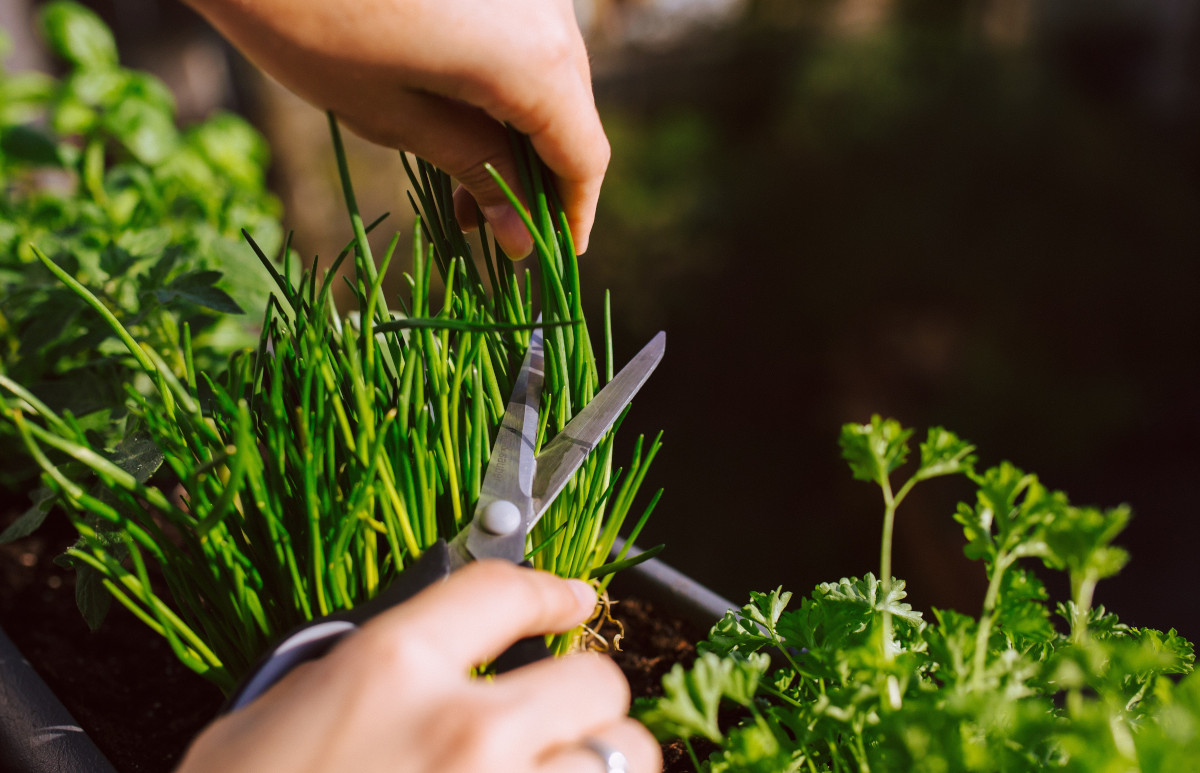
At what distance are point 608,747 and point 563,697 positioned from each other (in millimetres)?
28

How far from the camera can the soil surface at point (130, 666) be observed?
548 mm

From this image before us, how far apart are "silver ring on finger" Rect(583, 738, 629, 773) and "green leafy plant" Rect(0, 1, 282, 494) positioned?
14.9 inches

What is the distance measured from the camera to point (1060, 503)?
1.16ft

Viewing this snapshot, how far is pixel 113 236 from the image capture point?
853 mm

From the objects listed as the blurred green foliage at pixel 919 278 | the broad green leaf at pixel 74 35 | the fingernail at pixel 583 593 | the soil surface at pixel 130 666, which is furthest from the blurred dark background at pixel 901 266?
the fingernail at pixel 583 593

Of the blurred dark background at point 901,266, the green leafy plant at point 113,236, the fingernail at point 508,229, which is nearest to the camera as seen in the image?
the fingernail at point 508,229

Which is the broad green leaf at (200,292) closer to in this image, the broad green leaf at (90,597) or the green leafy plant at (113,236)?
the green leafy plant at (113,236)

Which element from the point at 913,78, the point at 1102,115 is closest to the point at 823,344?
the point at 913,78

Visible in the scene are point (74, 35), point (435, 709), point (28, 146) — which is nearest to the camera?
point (435, 709)

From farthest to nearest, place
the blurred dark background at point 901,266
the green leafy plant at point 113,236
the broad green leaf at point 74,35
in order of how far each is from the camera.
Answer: the blurred dark background at point 901,266 → the broad green leaf at point 74,35 → the green leafy plant at point 113,236

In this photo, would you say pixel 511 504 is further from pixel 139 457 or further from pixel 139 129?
pixel 139 129

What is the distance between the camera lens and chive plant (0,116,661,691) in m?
0.38

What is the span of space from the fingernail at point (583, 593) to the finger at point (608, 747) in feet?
0.28

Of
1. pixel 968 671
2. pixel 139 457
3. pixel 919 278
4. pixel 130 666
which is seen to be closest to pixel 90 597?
pixel 139 457
